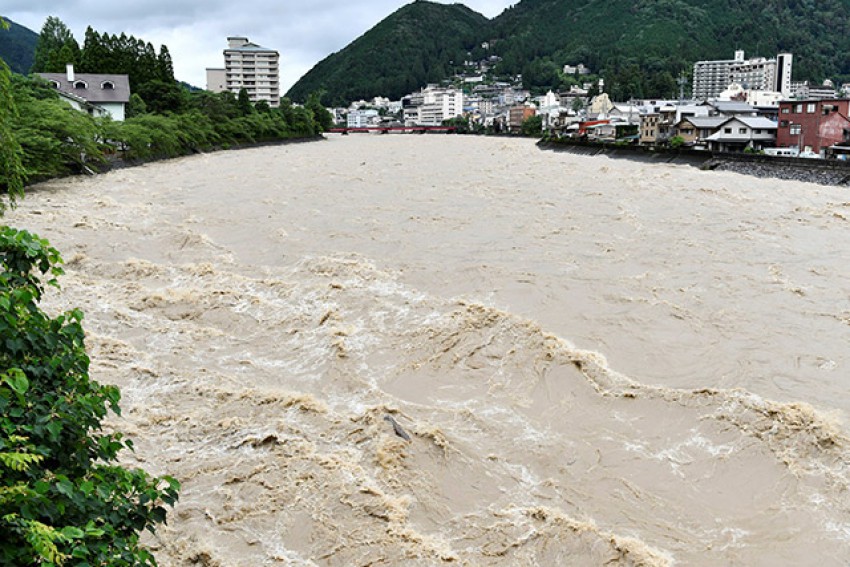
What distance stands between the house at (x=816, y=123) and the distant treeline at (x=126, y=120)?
1247 inches

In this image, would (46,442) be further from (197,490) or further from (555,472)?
(555,472)

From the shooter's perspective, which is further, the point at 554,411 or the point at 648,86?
the point at 648,86

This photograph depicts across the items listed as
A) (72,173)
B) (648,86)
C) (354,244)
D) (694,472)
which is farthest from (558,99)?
(694,472)

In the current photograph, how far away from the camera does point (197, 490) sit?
5.65 metres

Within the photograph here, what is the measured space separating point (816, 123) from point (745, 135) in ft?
13.9

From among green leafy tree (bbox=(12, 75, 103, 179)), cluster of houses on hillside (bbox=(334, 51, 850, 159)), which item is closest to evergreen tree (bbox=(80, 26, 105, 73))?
green leafy tree (bbox=(12, 75, 103, 179))

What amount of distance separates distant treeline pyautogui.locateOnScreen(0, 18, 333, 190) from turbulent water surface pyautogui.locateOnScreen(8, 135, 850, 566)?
10.9 feet

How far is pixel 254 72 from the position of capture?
10112cm

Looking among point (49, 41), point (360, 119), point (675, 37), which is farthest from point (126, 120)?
point (675, 37)

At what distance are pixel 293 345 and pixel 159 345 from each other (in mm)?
1626

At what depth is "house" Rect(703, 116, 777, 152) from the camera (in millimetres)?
38375

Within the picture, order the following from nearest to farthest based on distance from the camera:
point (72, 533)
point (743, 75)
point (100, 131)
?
point (72, 533), point (100, 131), point (743, 75)

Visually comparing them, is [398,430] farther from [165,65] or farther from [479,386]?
[165,65]

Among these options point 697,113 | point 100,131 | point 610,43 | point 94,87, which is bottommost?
point 100,131
